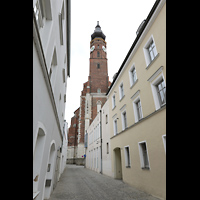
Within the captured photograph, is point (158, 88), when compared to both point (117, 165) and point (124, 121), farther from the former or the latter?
point (117, 165)

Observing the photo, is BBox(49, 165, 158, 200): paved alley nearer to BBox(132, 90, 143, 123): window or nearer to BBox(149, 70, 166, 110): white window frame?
BBox(132, 90, 143, 123): window

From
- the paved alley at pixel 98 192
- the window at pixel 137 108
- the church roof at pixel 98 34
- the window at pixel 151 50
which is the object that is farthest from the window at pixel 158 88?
the church roof at pixel 98 34

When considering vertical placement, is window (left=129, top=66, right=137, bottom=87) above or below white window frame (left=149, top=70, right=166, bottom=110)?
above

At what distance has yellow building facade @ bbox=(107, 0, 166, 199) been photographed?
715 cm

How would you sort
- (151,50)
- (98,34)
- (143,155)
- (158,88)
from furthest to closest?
(98,34) < (143,155) < (151,50) < (158,88)

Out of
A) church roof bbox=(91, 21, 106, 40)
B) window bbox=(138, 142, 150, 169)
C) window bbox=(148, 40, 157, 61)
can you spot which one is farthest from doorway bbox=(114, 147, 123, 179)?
church roof bbox=(91, 21, 106, 40)

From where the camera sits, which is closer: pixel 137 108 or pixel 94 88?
pixel 137 108

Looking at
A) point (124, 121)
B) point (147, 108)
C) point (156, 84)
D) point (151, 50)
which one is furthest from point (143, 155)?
point (151, 50)

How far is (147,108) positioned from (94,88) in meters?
38.9

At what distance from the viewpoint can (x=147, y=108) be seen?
8.54 metres
